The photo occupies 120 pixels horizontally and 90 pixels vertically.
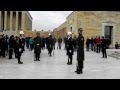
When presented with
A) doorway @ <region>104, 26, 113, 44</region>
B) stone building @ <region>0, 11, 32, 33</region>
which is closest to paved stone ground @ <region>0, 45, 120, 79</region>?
doorway @ <region>104, 26, 113, 44</region>

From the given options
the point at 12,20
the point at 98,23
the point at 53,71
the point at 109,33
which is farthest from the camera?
the point at 12,20

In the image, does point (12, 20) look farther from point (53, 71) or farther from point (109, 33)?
point (53, 71)

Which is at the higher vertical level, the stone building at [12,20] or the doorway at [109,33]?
the stone building at [12,20]

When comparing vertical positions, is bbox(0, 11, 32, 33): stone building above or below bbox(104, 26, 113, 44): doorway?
above

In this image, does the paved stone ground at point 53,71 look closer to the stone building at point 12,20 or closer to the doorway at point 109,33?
the doorway at point 109,33

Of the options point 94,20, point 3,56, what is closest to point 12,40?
point 3,56

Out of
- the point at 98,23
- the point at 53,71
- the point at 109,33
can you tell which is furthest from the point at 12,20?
the point at 53,71

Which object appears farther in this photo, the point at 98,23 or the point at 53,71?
the point at 98,23

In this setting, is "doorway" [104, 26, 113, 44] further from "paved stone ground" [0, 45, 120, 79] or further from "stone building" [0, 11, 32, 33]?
"stone building" [0, 11, 32, 33]

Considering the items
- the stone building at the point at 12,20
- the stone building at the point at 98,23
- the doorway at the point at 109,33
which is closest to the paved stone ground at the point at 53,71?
the stone building at the point at 98,23


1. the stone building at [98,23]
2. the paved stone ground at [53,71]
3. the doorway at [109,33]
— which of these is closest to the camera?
the paved stone ground at [53,71]

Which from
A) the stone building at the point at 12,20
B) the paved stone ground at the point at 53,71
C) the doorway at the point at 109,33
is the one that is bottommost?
the paved stone ground at the point at 53,71
